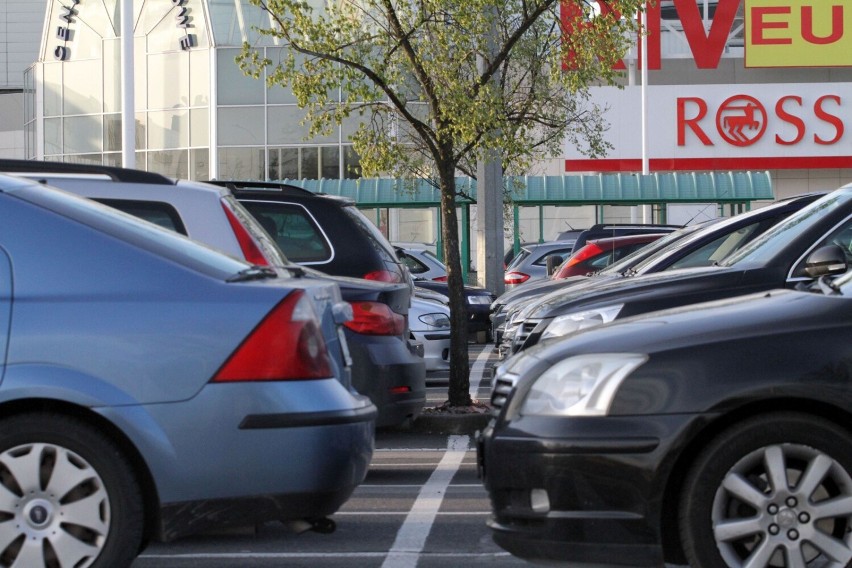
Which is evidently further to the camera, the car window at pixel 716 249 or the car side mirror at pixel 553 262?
the car side mirror at pixel 553 262

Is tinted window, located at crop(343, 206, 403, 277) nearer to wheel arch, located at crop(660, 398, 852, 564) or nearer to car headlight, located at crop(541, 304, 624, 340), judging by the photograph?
car headlight, located at crop(541, 304, 624, 340)

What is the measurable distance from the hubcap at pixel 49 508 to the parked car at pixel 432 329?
8570mm

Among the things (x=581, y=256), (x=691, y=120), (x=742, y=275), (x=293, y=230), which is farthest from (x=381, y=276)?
(x=691, y=120)

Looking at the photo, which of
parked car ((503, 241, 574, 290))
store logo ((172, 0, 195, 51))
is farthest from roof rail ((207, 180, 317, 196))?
store logo ((172, 0, 195, 51))

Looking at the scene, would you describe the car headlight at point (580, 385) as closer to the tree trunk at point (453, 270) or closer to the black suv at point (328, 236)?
the black suv at point (328, 236)

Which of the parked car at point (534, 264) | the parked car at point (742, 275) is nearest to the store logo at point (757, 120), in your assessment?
the parked car at point (534, 264)

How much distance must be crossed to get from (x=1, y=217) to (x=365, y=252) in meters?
4.70

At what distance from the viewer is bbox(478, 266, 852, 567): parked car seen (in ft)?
14.2

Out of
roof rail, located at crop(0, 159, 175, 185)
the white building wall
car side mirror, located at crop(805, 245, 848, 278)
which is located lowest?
car side mirror, located at crop(805, 245, 848, 278)

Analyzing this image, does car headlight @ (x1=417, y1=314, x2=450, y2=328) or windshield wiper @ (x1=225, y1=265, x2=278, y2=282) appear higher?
windshield wiper @ (x1=225, y1=265, x2=278, y2=282)

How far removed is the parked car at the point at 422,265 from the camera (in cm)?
2020

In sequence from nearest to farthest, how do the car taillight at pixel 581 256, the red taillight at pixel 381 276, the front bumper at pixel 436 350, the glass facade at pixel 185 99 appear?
the red taillight at pixel 381 276, the front bumper at pixel 436 350, the car taillight at pixel 581 256, the glass facade at pixel 185 99

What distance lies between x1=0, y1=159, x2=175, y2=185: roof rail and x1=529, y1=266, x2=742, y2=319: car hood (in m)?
2.83

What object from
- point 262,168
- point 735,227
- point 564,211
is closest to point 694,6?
point 564,211
